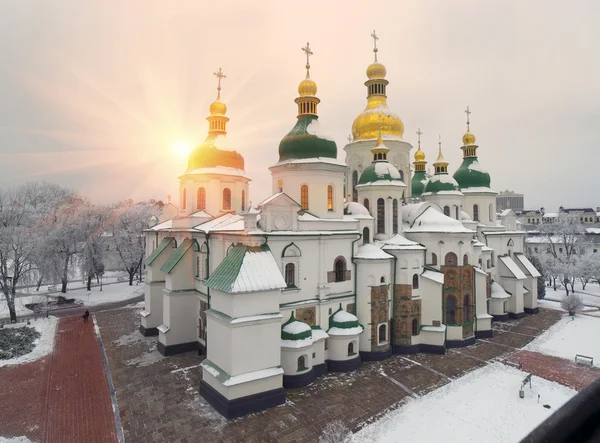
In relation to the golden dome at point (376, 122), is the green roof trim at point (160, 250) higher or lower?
lower

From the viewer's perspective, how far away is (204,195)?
80.5 feet

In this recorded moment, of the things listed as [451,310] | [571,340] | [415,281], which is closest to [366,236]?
[415,281]

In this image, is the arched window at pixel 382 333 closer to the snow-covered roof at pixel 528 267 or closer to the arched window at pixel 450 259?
the arched window at pixel 450 259

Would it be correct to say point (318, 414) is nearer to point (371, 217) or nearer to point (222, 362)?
point (222, 362)

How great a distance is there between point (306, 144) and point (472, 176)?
19.0m

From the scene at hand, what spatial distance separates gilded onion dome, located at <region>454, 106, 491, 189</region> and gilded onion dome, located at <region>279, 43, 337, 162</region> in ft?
55.6

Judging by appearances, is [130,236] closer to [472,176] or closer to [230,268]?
[230,268]

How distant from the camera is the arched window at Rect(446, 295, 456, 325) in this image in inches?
894

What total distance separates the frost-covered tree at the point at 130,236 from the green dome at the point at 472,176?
1333 inches

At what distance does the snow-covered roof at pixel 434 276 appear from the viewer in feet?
71.5

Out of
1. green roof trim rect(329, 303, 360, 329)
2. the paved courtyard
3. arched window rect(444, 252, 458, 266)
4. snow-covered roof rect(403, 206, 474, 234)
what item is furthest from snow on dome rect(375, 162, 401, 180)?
the paved courtyard

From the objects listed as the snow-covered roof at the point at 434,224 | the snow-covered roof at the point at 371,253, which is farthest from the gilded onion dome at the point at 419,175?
the snow-covered roof at the point at 371,253

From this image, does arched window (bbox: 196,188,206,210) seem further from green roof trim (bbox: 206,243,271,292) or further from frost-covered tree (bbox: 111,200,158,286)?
frost-covered tree (bbox: 111,200,158,286)

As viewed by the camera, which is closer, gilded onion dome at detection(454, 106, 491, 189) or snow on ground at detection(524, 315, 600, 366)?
snow on ground at detection(524, 315, 600, 366)
